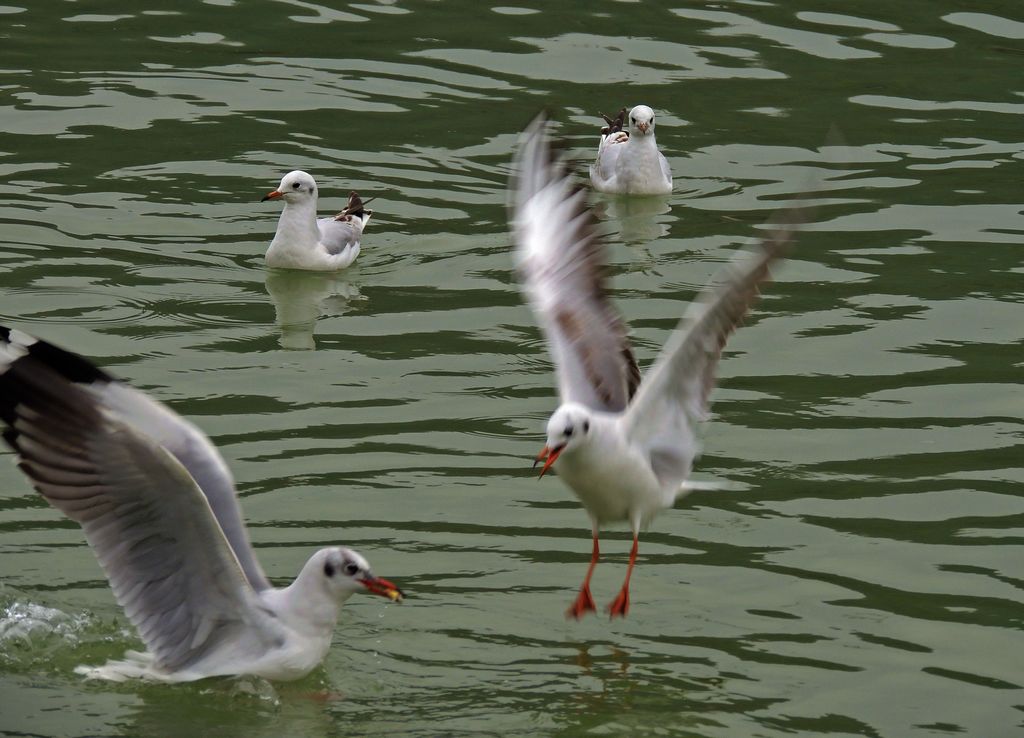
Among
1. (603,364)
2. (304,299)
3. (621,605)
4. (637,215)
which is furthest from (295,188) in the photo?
(621,605)

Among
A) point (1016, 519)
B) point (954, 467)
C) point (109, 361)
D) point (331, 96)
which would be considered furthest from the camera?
point (331, 96)

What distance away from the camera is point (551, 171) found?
10.7 metres

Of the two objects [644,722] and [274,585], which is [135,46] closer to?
[274,585]

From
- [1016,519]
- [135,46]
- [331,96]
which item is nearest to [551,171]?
[1016,519]

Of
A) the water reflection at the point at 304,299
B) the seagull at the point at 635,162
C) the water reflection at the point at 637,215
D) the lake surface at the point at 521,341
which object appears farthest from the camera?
the seagull at the point at 635,162

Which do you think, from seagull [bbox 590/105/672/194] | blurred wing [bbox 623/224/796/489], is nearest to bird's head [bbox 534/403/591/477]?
blurred wing [bbox 623/224/796/489]

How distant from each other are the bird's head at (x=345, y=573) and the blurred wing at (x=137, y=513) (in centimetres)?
32

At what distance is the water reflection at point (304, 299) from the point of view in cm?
1323

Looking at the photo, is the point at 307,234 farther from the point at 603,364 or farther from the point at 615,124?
the point at 603,364

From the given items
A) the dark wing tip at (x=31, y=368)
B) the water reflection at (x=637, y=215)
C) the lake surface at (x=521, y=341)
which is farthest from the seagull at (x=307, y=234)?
the dark wing tip at (x=31, y=368)

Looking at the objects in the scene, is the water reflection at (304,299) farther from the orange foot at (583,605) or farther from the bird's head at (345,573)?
the bird's head at (345,573)

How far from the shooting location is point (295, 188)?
49.2 feet

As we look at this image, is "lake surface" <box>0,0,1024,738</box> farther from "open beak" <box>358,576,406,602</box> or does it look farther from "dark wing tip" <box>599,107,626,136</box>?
"open beak" <box>358,576,406,602</box>

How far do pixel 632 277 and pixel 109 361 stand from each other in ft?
12.8
